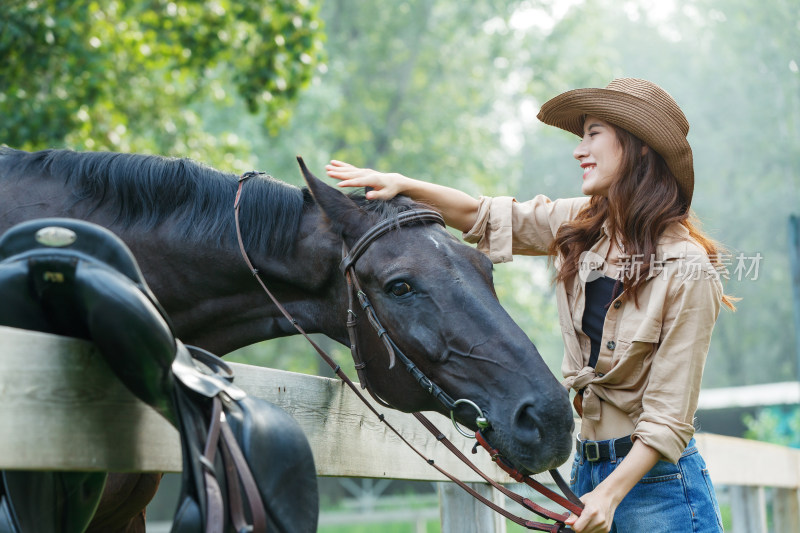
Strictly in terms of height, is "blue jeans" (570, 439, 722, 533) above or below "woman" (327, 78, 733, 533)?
below

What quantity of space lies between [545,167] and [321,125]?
15684mm

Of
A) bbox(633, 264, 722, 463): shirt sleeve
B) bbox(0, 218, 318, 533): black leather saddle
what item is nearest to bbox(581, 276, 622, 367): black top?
bbox(633, 264, 722, 463): shirt sleeve

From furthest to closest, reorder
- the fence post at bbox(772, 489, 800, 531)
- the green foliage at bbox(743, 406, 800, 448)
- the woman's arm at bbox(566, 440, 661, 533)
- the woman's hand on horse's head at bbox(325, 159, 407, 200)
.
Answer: the green foliage at bbox(743, 406, 800, 448) → the fence post at bbox(772, 489, 800, 531) → the woman's hand on horse's head at bbox(325, 159, 407, 200) → the woman's arm at bbox(566, 440, 661, 533)

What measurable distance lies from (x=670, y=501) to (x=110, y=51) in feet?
31.7

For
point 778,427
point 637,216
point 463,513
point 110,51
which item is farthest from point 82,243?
point 778,427

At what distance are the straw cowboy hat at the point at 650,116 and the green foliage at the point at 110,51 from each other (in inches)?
256

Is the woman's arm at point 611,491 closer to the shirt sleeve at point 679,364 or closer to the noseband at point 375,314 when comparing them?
the shirt sleeve at point 679,364

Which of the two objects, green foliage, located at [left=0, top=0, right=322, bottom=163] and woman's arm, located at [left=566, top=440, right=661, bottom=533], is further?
green foliage, located at [left=0, top=0, right=322, bottom=163]

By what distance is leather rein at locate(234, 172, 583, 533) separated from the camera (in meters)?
2.50

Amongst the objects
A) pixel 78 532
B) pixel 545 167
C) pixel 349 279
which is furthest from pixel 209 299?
pixel 545 167

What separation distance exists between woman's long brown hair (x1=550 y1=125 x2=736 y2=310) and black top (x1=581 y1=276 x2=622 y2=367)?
0.10m

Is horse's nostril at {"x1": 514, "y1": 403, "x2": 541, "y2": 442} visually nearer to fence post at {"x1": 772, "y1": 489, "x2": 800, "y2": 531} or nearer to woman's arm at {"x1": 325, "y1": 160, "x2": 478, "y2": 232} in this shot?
woman's arm at {"x1": 325, "y1": 160, "x2": 478, "y2": 232}

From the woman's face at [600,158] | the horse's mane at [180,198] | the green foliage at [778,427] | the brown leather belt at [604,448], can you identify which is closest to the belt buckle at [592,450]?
the brown leather belt at [604,448]

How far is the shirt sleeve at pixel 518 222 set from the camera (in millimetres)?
3236
